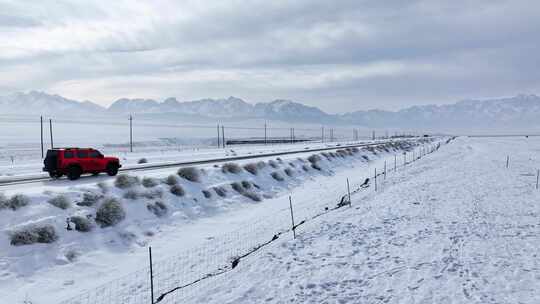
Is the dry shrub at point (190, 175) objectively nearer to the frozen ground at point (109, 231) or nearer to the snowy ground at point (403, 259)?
the frozen ground at point (109, 231)

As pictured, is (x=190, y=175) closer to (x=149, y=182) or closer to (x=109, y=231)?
(x=149, y=182)

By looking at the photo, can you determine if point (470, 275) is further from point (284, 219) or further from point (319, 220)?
point (284, 219)

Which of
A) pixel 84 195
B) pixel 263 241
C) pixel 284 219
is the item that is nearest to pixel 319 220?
pixel 284 219

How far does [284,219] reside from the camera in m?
20.6

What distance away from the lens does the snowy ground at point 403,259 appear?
34.8 ft

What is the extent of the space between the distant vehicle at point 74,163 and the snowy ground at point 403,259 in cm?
1314

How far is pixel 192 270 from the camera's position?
1344 centimetres

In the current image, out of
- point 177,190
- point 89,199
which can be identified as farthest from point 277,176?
point 89,199

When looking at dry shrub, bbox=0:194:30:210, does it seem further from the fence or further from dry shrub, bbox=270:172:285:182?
dry shrub, bbox=270:172:285:182

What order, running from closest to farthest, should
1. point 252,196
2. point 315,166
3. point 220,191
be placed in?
point 220,191, point 252,196, point 315,166

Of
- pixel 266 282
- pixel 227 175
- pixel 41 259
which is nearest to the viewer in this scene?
pixel 266 282

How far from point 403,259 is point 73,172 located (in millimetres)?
17658

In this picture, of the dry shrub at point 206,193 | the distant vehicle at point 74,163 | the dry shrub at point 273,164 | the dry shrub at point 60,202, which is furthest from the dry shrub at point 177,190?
the dry shrub at point 273,164

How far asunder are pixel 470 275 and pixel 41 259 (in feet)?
45.5
